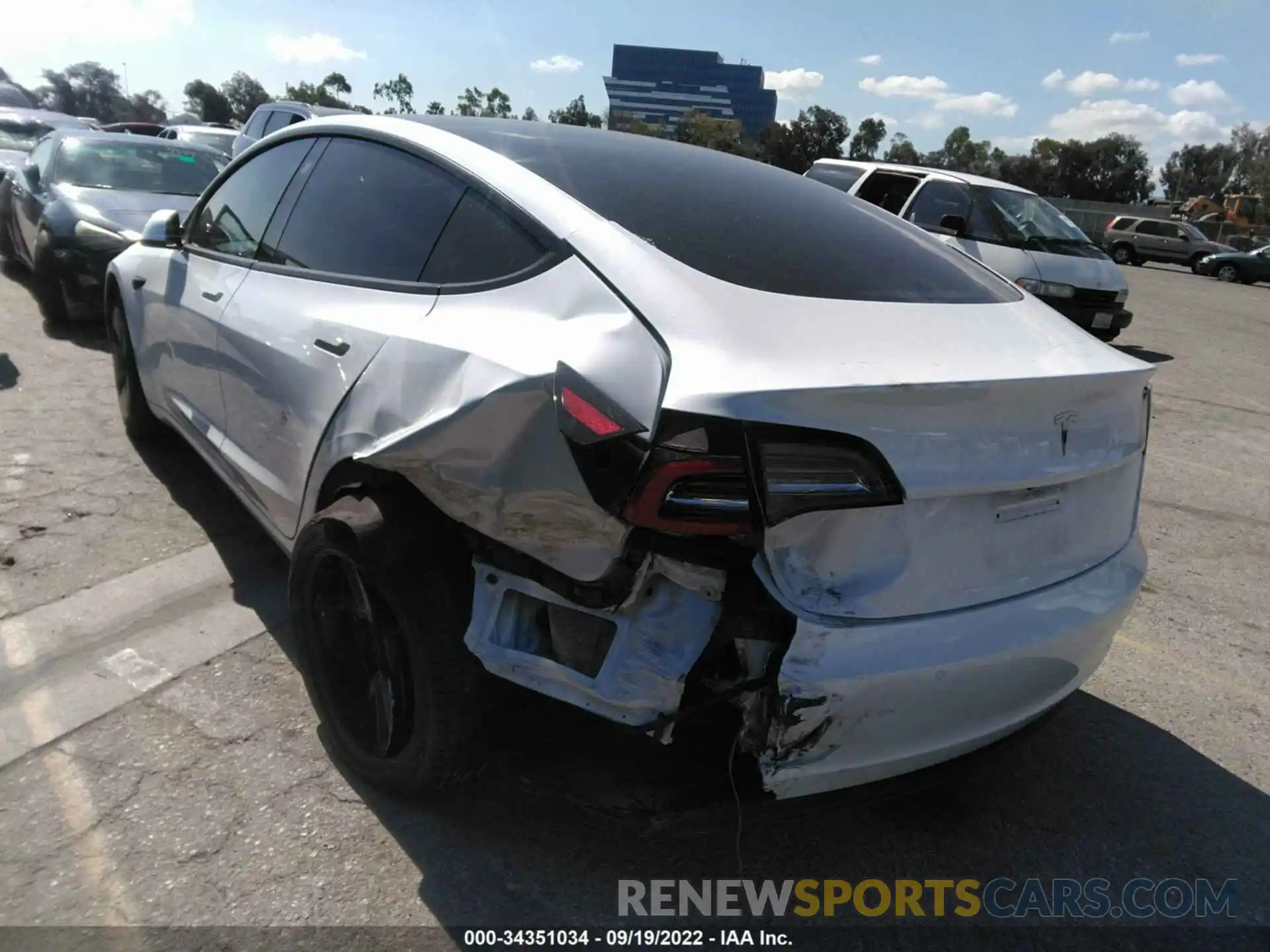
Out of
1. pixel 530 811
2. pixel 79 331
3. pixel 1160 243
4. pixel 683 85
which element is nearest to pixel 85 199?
pixel 79 331

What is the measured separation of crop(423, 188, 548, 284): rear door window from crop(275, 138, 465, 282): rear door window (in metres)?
0.06

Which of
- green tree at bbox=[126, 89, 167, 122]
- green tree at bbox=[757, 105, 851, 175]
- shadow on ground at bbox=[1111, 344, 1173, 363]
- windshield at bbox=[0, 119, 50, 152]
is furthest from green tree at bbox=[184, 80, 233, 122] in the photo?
shadow on ground at bbox=[1111, 344, 1173, 363]

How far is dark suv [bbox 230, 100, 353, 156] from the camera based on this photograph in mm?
12305

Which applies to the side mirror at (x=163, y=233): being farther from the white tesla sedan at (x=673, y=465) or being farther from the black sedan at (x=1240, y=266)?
the black sedan at (x=1240, y=266)

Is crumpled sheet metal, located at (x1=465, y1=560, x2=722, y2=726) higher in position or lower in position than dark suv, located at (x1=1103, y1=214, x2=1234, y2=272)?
higher

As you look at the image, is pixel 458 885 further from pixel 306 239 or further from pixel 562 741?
pixel 306 239

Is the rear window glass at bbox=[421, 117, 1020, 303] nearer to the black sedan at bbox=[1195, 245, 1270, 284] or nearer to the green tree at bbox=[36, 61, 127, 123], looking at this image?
the black sedan at bbox=[1195, 245, 1270, 284]

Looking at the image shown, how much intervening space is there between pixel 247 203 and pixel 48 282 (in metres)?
4.78

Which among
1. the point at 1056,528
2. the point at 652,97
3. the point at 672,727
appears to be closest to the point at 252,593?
the point at 672,727

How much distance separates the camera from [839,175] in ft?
38.0

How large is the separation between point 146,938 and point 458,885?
0.68m

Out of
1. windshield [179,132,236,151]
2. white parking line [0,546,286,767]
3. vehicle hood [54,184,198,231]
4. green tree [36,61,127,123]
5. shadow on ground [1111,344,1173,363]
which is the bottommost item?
shadow on ground [1111,344,1173,363]

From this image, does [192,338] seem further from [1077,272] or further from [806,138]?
[806,138]

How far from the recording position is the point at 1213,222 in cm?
4656
